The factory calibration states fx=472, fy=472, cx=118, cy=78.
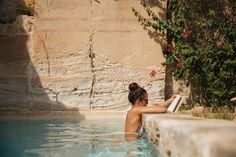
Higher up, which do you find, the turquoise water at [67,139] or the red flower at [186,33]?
the red flower at [186,33]

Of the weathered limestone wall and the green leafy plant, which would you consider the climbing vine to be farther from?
the green leafy plant

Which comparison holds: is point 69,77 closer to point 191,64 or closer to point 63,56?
point 63,56

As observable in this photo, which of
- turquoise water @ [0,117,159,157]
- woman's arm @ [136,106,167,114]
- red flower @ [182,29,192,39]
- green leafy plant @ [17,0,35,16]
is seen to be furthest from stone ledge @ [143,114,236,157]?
green leafy plant @ [17,0,35,16]

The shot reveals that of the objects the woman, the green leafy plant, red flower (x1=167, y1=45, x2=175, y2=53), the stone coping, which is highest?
the green leafy plant

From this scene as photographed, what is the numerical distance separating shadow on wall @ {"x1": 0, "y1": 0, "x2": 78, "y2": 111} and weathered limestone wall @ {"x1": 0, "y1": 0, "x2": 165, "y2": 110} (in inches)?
0.9

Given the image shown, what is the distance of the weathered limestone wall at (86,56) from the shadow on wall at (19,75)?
0.02 m

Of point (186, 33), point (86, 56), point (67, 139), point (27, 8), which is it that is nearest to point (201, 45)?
point (186, 33)

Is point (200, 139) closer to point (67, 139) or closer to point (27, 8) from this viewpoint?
point (67, 139)

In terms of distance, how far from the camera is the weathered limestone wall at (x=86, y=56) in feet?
34.0

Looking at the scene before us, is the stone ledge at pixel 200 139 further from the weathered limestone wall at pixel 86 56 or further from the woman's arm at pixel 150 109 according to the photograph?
the weathered limestone wall at pixel 86 56

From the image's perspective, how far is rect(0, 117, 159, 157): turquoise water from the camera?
18.8ft

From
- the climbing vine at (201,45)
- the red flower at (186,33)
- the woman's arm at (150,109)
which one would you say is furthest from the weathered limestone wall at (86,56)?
the woman's arm at (150,109)

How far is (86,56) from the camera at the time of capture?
411 inches

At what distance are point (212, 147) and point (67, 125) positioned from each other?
21.2 ft
